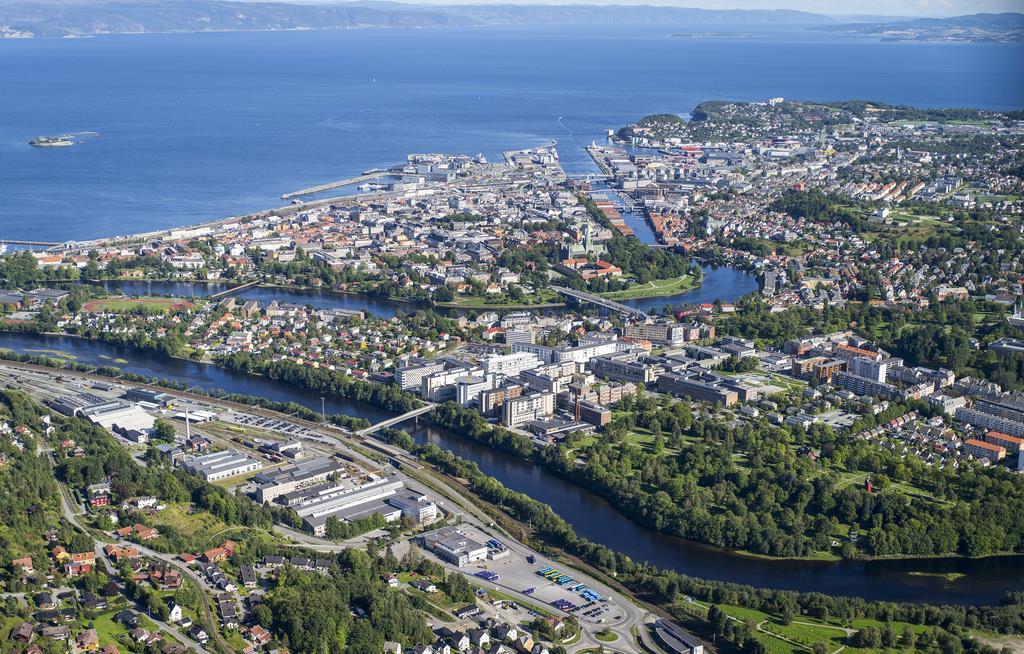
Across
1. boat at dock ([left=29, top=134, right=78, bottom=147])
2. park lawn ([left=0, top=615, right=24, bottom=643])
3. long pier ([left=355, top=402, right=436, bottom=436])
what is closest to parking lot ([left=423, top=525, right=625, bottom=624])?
long pier ([left=355, top=402, right=436, bottom=436])

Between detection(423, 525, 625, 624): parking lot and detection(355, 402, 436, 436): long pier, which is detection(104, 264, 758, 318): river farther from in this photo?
detection(423, 525, 625, 624): parking lot

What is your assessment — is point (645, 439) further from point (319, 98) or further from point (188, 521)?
point (319, 98)

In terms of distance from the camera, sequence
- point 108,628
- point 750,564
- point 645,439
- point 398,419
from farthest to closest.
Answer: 1. point 398,419
2. point 645,439
3. point 750,564
4. point 108,628

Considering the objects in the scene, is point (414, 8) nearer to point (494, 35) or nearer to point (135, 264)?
point (494, 35)

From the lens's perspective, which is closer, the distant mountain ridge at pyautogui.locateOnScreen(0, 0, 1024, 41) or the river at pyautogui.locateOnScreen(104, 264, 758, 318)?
the river at pyautogui.locateOnScreen(104, 264, 758, 318)

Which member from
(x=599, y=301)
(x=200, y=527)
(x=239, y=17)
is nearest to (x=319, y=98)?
(x=599, y=301)

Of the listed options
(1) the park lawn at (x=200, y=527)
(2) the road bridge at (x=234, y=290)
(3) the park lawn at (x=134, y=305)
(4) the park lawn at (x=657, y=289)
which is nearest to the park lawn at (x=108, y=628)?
→ (1) the park lawn at (x=200, y=527)
